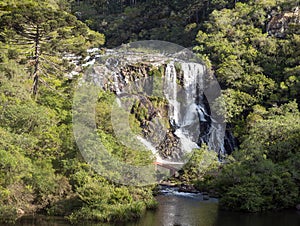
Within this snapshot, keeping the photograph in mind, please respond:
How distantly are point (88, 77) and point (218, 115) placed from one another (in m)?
10.6

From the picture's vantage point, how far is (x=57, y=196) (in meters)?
21.1

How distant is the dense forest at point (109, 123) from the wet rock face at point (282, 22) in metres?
0.09

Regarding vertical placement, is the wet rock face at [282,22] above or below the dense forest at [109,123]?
above

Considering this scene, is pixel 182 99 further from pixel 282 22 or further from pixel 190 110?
pixel 282 22

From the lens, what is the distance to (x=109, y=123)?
2359 cm

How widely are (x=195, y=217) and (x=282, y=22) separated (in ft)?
95.2

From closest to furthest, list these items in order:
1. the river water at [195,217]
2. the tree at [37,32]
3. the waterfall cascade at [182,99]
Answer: the river water at [195,217], the tree at [37,32], the waterfall cascade at [182,99]

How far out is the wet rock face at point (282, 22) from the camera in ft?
144

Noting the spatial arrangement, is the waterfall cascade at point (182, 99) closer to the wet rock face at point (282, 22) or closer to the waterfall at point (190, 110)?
the waterfall at point (190, 110)

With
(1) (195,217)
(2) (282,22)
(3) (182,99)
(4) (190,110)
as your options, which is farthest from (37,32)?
(2) (282,22)

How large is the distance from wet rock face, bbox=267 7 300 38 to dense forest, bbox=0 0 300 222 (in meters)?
0.09

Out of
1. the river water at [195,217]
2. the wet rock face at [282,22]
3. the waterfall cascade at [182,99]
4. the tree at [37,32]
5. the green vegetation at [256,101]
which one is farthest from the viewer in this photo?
the wet rock face at [282,22]

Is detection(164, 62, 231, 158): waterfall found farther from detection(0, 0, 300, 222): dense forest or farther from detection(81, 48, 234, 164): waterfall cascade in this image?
detection(0, 0, 300, 222): dense forest

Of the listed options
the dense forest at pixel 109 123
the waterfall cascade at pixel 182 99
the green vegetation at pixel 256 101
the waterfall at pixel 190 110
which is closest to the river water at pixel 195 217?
the dense forest at pixel 109 123
